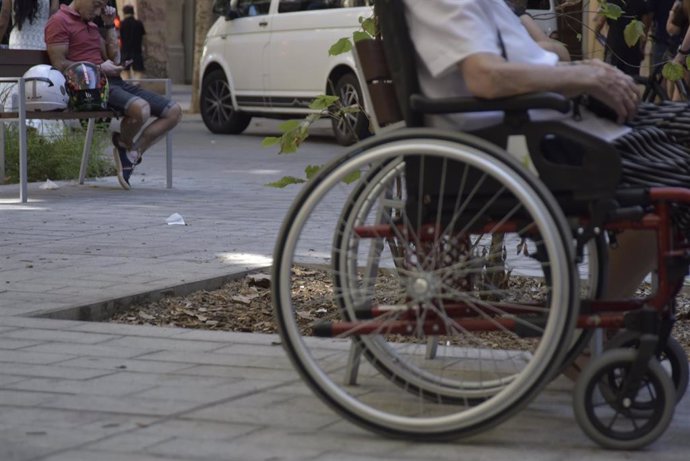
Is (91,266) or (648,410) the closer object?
(648,410)

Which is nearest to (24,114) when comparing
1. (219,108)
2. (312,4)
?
(312,4)

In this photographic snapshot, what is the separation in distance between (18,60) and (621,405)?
7.99 metres

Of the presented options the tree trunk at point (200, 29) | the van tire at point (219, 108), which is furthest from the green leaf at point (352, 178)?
the tree trunk at point (200, 29)

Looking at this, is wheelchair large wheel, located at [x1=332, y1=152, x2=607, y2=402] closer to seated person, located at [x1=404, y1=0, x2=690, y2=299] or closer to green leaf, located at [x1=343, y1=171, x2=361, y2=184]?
green leaf, located at [x1=343, y1=171, x2=361, y2=184]

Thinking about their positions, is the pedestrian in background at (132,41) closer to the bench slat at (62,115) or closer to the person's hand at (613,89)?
the bench slat at (62,115)

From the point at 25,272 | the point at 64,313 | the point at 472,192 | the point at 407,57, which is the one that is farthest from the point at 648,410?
the point at 25,272

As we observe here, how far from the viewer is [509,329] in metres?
3.68

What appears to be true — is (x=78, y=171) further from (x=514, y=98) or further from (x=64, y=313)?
(x=514, y=98)

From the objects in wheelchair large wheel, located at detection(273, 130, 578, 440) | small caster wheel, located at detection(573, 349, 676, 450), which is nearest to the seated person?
wheelchair large wheel, located at detection(273, 130, 578, 440)

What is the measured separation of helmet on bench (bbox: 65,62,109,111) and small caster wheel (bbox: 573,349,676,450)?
716cm

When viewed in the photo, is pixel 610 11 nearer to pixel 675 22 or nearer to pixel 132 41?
pixel 675 22

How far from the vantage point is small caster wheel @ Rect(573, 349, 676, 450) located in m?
3.61

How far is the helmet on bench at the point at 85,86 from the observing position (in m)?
10.3

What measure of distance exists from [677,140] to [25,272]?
3367mm
